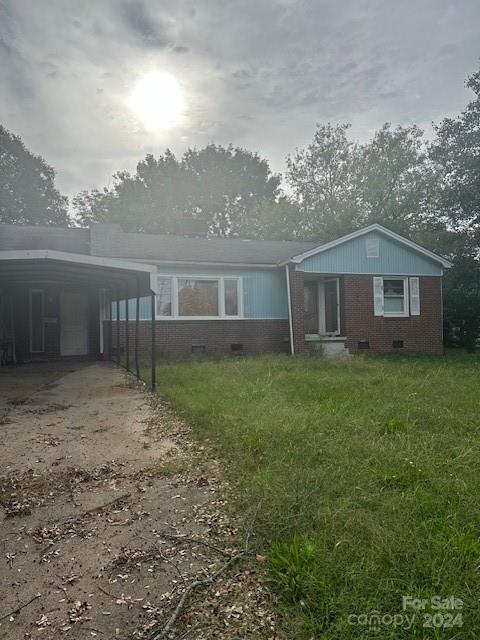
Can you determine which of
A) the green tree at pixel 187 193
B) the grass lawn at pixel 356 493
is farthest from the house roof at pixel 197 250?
the green tree at pixel 187 193

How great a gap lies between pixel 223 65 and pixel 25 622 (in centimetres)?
1139

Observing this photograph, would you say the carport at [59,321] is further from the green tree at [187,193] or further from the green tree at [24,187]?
the green tree at [24,187]

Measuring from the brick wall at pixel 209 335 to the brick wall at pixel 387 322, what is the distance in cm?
222

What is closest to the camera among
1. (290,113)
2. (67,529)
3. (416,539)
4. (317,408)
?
(416,539)

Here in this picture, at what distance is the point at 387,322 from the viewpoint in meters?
13.9

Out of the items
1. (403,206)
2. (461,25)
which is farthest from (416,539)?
(403,206)

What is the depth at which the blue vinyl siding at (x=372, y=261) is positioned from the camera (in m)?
13.2

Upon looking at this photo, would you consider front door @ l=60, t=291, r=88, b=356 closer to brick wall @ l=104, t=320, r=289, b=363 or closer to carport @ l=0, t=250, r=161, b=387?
carport @ l=0, t=250, r=161, b=387

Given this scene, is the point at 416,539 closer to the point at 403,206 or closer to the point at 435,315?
the point at 435,315

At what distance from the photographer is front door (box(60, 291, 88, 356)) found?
1288cm

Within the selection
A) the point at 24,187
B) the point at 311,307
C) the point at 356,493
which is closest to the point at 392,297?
the point at 311,307

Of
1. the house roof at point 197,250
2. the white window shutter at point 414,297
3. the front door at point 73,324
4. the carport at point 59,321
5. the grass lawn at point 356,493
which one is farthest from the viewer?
the white window shutter at point 414,297

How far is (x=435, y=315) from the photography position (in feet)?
47.3

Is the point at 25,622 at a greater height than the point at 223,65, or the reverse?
the point at 223,65
